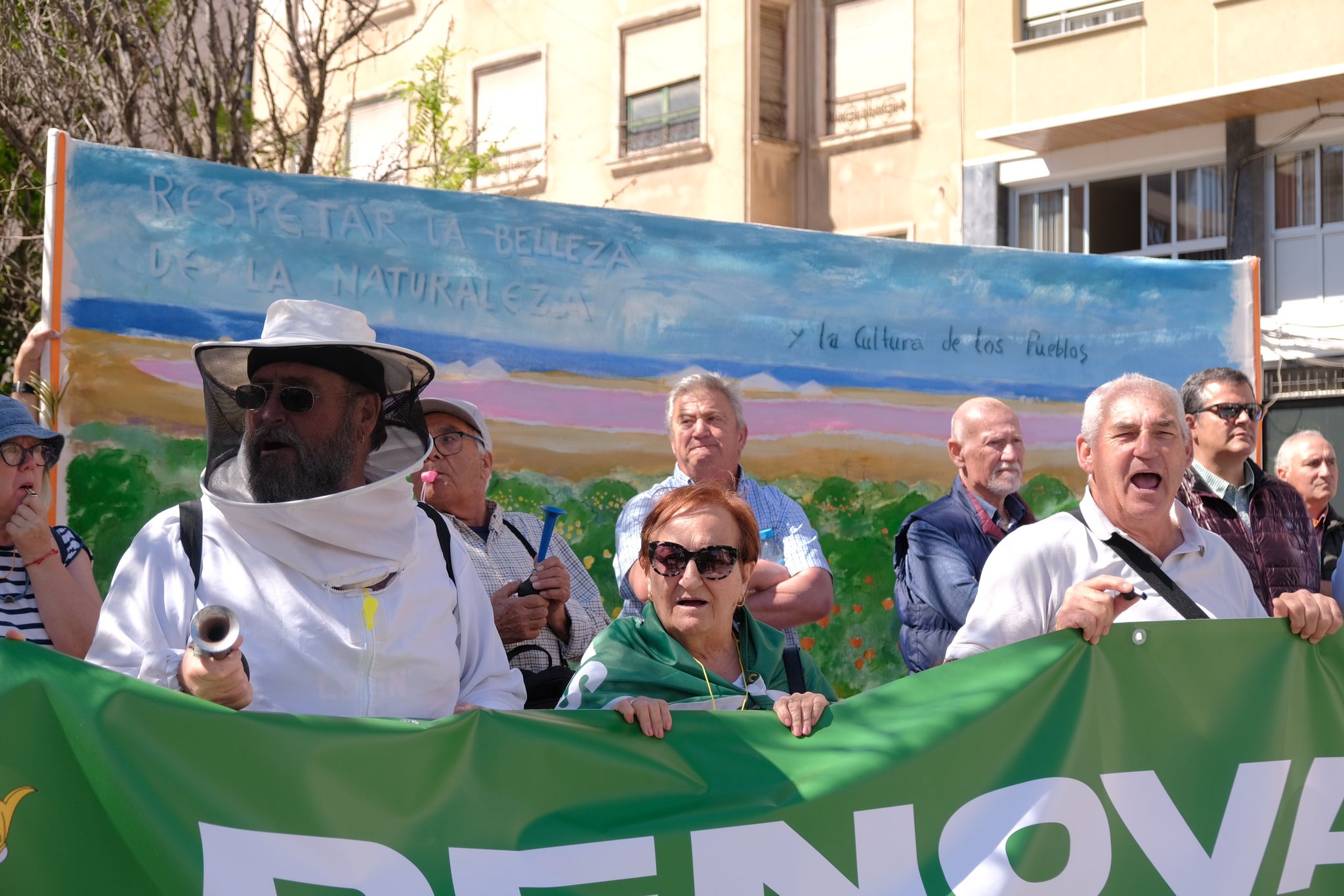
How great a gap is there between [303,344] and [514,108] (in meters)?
18.9

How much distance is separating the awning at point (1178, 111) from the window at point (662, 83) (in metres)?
4.39

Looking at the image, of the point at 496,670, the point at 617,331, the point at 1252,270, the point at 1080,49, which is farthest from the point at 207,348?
the point at 1080,49

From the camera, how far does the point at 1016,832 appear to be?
3312mm

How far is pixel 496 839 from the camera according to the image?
119 inches

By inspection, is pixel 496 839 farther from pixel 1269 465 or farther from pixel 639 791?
pixel 1269 465

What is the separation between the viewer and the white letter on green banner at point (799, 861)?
10.2 ft

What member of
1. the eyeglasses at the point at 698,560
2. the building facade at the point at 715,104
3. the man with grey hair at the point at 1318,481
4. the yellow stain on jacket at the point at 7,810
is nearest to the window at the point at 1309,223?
the building facade at the point at 715,104

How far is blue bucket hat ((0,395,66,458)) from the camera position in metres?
4.27

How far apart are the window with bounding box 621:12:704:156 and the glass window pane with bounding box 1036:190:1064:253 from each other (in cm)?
486

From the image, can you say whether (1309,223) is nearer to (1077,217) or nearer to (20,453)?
(1077,217)

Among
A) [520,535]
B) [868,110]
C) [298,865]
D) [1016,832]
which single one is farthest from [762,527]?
[868,110]

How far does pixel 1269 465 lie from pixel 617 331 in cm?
1024

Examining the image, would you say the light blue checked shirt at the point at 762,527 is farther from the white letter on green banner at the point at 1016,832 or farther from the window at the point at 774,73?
the window at the point at 774,73

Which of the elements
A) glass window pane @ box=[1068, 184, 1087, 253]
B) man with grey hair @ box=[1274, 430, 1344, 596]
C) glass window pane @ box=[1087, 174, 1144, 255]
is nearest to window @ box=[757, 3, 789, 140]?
A: glass window pane @ box=[1068, 184, 1087, 253]
